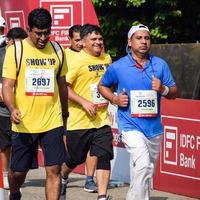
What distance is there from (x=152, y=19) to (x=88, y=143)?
11.8 meters

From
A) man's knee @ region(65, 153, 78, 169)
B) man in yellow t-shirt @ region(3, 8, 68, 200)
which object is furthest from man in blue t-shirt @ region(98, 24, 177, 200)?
man's knee @ region(65, 153, 78, 169)

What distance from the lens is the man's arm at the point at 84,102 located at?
32.3ft

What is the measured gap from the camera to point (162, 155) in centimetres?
1120

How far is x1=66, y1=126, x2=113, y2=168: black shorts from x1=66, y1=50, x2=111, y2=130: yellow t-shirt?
0.26ft

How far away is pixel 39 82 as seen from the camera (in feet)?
28.4

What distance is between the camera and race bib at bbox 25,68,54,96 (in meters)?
8.63

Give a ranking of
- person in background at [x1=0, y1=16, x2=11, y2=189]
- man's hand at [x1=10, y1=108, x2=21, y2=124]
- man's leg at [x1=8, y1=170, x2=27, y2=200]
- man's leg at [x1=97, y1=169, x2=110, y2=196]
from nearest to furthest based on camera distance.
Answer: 1. man's hand at [x1=10, y1=108, x2=21, y2=124]
2. man's leg at [x1=8, y1=170, x2=27, y2=200]
3. man's leg at [x1=97, y1=169, x2=110, y2=196]
4. person in background at [x1=0, y1=16, x2=11, y2=189]

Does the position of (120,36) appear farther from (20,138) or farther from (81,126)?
(20,138)

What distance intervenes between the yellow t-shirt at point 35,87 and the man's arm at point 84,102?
1122 millimetres

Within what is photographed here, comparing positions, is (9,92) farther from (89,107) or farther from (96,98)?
A: (96,98)

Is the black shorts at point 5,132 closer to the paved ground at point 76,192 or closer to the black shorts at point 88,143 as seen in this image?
the paved ground at point 76,192

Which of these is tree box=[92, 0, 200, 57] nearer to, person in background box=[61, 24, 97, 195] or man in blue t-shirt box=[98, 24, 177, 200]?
Result: person in background box=[61, 24, 97, 195]

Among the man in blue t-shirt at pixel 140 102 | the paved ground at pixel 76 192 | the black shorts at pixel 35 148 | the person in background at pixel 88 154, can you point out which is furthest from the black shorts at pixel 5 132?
the man in blue t-shirt at pixel 140 102

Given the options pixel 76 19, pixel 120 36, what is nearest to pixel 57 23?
pixel 76 19
